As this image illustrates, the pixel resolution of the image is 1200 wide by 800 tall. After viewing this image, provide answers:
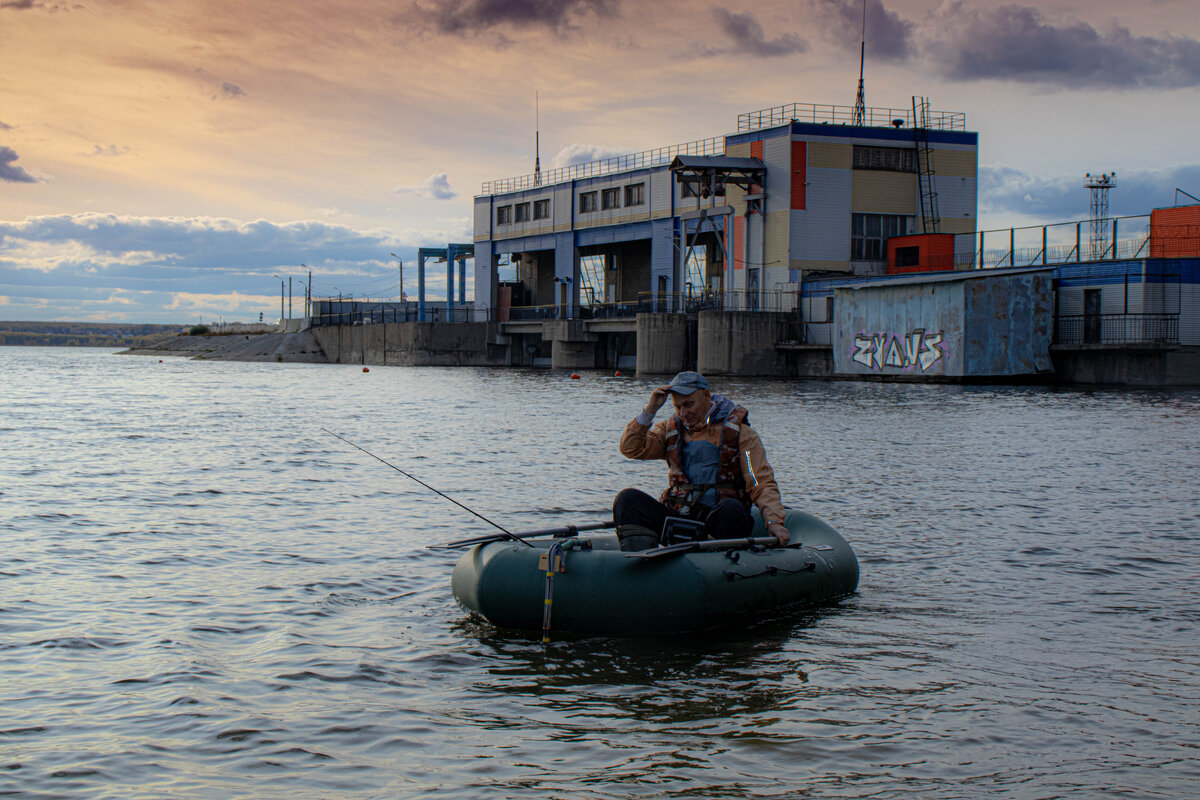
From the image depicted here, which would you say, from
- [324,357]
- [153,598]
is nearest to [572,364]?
[324,357]

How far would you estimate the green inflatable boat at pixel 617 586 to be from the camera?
8.16 meters

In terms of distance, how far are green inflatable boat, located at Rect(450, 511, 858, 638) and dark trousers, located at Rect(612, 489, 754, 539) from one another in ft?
0.81

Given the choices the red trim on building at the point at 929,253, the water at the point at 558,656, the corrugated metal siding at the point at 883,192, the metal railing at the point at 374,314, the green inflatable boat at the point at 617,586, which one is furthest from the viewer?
the metal railing at the point at 374,314

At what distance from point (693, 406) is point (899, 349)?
131ft

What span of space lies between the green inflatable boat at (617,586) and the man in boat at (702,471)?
322mm

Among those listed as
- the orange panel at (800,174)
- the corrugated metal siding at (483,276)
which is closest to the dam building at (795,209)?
the orange panel at (800,174)

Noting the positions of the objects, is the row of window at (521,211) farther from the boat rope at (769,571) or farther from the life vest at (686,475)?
the boat rope at (769,571)

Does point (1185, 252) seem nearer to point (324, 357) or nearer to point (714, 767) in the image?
point (714, 767)

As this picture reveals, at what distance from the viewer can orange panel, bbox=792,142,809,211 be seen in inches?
2205

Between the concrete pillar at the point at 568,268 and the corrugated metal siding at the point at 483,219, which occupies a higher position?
the corrugated metal siding at the point at 483,219

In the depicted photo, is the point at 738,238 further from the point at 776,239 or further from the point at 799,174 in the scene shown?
the point at 799,174

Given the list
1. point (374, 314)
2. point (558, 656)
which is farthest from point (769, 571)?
point (374, 314)

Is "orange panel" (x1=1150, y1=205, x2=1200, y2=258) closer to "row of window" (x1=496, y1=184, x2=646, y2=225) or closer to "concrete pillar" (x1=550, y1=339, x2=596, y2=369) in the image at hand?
"row of window" (x1=496, y1=184, x2=646, y2=225)

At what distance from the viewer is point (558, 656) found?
7906 millimetres
